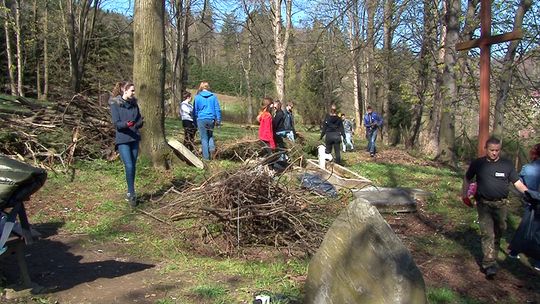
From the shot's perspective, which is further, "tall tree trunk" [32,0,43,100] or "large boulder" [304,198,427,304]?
"tall tree trunk" [32,0,43,100]

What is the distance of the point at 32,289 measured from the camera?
16.0 feet

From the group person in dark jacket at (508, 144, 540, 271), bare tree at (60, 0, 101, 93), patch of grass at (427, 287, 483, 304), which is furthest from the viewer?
bare tree at (60, 0, 101, 93)

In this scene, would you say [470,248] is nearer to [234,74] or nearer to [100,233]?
[100,233]

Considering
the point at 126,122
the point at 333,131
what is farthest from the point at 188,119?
the point at 126,122

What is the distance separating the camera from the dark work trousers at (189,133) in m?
12.9

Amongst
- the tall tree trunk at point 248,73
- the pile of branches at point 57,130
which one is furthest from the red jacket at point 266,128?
the tall tree trunk at point 248,73

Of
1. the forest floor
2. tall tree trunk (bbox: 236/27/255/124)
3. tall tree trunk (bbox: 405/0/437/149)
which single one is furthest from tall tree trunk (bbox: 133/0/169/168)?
tall tree trunk (bbox: 236/27/255/124)

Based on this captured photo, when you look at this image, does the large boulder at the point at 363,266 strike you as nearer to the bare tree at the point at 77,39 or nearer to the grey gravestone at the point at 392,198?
the grey gravestone at the point at 392,198

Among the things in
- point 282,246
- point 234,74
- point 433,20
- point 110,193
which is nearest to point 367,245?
point 282,246

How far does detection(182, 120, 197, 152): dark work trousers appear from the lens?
12.9 metres

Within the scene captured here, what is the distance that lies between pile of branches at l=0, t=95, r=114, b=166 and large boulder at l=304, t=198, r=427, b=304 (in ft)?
23.9

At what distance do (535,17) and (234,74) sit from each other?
139 ft

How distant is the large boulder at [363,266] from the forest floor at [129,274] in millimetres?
1470

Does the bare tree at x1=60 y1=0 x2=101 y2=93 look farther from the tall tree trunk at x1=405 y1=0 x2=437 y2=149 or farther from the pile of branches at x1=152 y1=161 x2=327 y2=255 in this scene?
the pile of branches at x1=152 y1=161 x2=327 y2=255
